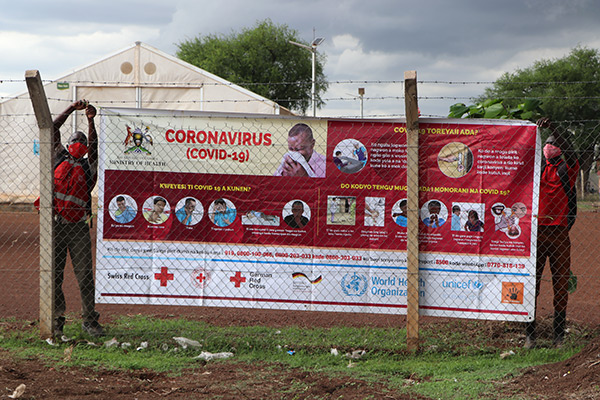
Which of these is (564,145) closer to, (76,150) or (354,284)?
(354,284)

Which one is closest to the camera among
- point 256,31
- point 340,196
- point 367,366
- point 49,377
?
point 49,377

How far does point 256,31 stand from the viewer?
43.1 meters

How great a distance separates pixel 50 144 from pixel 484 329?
4705mm

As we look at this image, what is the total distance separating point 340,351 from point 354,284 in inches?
24.9

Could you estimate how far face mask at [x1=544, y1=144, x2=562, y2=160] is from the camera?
5566mm

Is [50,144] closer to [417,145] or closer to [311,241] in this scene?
[311,241]

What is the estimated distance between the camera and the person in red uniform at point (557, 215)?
5547 millimetres

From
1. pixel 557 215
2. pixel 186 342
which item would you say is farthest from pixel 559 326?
pixel 186 342

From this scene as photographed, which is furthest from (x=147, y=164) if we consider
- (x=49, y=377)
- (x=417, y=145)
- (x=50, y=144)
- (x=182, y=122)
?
(x=417, y=145)

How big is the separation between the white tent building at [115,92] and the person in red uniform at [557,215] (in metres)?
13.5

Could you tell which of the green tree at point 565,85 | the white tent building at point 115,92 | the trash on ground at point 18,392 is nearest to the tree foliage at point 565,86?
the green tree at point 565,85

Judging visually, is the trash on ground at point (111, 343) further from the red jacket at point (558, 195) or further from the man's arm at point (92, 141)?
the red jacket at point (558, 195)

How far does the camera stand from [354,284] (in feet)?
17.9

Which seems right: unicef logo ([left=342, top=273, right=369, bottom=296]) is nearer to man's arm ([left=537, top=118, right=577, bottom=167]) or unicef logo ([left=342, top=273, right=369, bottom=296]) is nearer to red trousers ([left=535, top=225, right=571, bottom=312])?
red trousers ([left=535, top=225, right=571, bottom=312])
